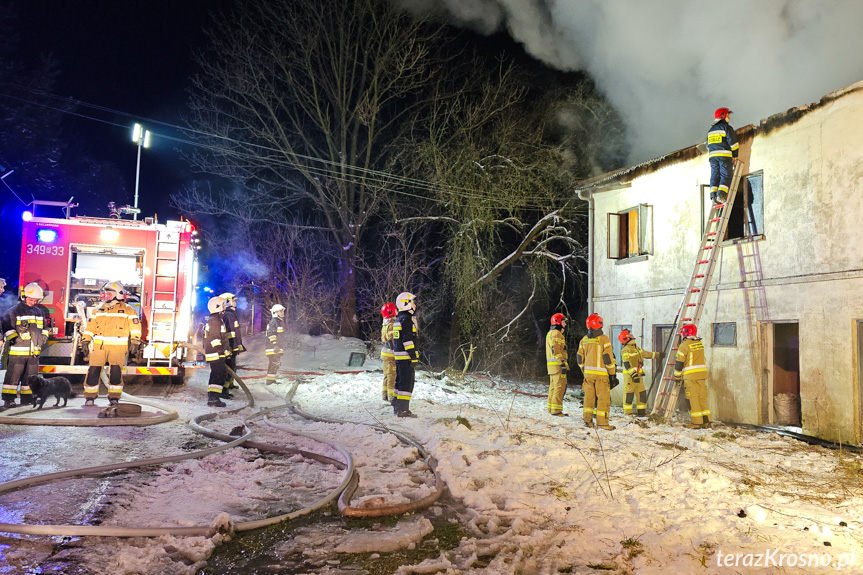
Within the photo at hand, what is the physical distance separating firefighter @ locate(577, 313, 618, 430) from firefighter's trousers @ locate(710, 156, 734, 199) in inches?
136

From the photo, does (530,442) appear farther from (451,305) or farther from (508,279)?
(508,279)

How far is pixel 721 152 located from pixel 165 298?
1016 cm

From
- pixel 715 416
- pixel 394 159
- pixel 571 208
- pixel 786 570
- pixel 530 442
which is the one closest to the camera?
pixel 786 570

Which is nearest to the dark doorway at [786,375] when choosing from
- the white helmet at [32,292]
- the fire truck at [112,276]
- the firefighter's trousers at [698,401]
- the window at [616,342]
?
the firefighter's trousers at [698,401]

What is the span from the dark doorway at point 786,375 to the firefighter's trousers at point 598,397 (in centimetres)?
307

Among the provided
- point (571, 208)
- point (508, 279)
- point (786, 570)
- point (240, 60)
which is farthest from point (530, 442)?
point (240, 60)

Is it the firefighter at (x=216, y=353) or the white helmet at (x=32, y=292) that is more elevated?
the white helmet at (x=32, y=292)

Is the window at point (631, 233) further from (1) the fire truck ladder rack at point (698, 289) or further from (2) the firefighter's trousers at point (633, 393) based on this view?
(2) the firefighter's trousers at point (633, 393)

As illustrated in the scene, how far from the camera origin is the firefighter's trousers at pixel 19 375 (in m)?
8.71

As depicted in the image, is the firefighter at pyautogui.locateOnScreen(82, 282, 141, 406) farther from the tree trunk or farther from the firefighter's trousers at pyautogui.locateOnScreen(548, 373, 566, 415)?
the tree trunk

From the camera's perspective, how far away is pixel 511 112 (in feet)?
67.1

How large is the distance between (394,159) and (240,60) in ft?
23.7

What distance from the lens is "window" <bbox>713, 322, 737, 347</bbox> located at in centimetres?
1031

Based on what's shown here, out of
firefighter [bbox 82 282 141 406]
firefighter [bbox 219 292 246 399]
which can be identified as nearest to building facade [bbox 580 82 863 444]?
firefighter [bbox 219 292 246 399]
